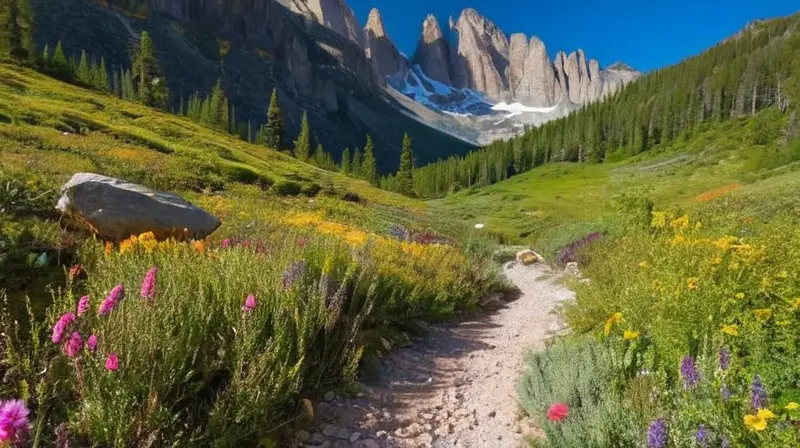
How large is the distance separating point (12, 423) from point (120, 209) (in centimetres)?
532

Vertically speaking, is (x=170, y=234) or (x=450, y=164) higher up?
(x=450, y=164)

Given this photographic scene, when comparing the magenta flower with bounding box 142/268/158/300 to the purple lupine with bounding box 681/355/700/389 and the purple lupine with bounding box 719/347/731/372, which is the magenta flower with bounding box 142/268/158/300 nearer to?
the purple lupine with bounding box 681/355/700/389

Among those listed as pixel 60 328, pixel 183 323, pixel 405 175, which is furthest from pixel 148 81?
pixel 60 328

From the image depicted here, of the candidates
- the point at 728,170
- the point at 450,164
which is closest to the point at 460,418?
the point at 728,170

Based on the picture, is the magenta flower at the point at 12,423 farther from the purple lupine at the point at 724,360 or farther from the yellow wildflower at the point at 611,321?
the yellow wildflower at the point at 611,321

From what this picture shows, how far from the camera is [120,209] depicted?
20.3 ft

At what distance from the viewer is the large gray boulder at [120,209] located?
6.01 meters

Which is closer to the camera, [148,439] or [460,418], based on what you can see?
[148,439]

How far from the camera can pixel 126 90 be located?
8688 cm

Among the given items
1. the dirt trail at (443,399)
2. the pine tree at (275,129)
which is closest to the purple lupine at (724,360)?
the dirt trail at (443,399)

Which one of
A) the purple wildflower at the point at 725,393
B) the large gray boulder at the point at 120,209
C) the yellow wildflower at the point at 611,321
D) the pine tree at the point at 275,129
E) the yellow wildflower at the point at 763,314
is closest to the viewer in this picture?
the purple wildflower at the point at 725,393

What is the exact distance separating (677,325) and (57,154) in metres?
17.0

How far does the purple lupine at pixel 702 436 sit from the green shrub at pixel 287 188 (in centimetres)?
2148

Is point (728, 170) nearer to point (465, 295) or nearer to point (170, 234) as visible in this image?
point (465, 295)
